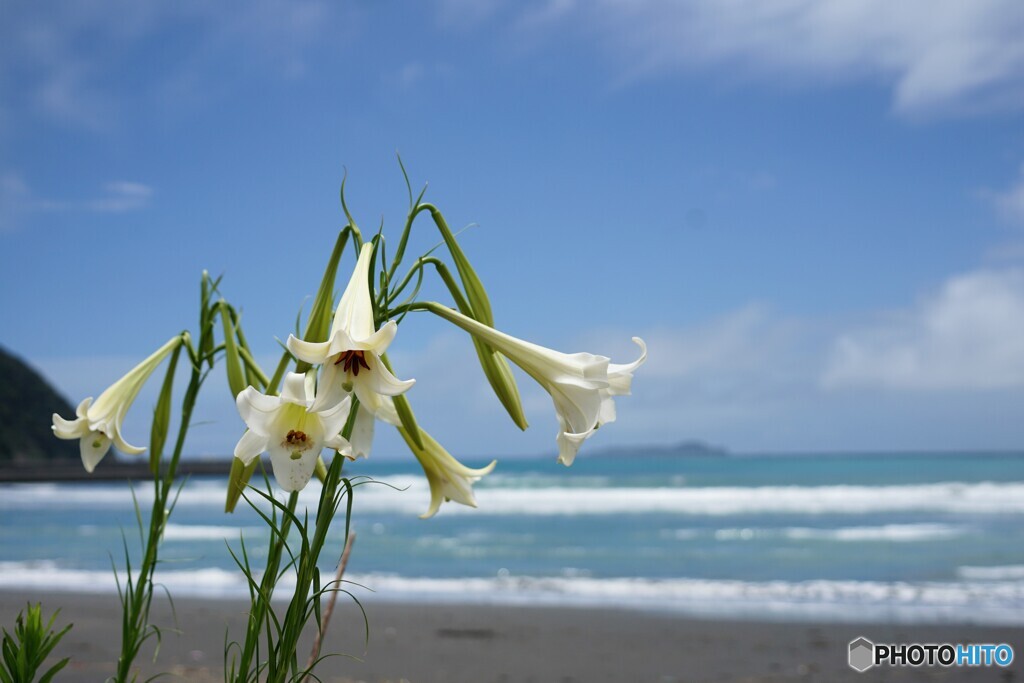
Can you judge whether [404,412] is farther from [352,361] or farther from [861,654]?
[861,654]

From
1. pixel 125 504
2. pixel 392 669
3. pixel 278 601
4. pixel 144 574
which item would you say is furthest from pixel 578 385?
pixel 125 504

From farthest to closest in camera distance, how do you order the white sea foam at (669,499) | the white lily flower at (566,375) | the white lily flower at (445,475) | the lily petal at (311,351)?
the white sea foam at (669,499), the white lily flower at (445,475), the white lily flower at (566,375), the lily petal at (311,351)

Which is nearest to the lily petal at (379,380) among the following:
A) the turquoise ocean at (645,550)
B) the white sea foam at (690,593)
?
the turquoise ocean at (645,550)

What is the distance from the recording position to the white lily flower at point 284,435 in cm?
122

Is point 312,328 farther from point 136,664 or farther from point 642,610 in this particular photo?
point 642,610

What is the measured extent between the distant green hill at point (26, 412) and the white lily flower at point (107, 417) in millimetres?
30585

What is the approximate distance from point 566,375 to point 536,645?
4.80 meters

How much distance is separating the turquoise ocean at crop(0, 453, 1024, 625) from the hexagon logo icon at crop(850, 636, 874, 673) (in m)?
0.95

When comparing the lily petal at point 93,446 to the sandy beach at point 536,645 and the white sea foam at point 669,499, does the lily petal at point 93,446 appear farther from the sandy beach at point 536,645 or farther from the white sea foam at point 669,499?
the white sea foam at point 669,499

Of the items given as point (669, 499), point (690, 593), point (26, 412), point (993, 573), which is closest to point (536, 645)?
point (690, 593)

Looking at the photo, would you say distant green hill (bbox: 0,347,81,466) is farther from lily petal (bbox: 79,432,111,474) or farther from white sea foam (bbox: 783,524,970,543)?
lily petal (bbox: 79,432,111,474)

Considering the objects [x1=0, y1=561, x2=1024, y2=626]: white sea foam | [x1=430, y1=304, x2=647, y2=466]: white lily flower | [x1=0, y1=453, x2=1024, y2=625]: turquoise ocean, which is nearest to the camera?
[x1=430, y1=304, x2=647, y2=466]: white lily flower

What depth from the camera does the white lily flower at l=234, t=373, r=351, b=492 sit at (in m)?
1.22

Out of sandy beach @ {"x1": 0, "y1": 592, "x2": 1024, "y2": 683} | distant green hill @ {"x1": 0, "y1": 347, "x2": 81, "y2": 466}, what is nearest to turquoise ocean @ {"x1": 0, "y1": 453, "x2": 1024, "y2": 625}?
sandy beach @ {"x1": 0, "y1": 592, "x2": 1024, "y2": 683}
